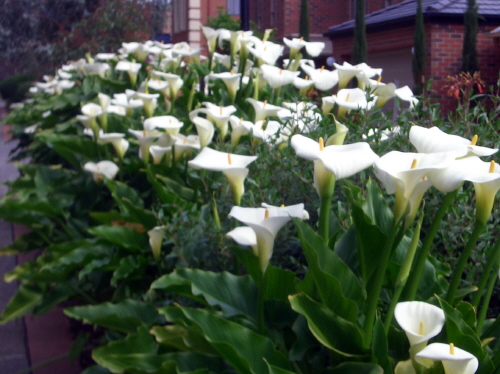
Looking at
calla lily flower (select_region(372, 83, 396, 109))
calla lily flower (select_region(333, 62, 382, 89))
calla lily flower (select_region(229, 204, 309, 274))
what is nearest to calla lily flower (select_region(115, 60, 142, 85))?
calla lily flower (select_region(333, 62, 382, 89))

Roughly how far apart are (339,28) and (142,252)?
16535 millimetres

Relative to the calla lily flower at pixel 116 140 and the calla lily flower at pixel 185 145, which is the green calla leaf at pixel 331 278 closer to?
the calla lily flower at pixel 185 145

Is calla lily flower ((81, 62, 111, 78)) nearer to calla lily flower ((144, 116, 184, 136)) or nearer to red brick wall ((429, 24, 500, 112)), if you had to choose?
calla lily flower ((144, 116, 184, 136))

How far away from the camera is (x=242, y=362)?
1.36 metres

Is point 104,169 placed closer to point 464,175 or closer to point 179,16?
point 464,175

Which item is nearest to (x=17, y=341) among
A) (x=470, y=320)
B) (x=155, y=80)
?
(x=155, y=80)

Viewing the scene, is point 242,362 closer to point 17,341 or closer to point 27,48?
point 17,341

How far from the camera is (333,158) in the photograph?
1249mm

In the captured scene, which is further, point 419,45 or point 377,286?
A: point 419,45

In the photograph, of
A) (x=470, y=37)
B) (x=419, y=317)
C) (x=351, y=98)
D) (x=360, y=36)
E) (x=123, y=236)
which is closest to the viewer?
(x=419, y=317)

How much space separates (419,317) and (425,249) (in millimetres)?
142

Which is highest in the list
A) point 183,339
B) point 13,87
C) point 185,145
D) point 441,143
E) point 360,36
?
point 360,36

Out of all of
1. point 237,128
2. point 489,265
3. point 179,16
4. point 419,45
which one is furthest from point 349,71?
point 179,16

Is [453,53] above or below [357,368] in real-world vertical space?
above
